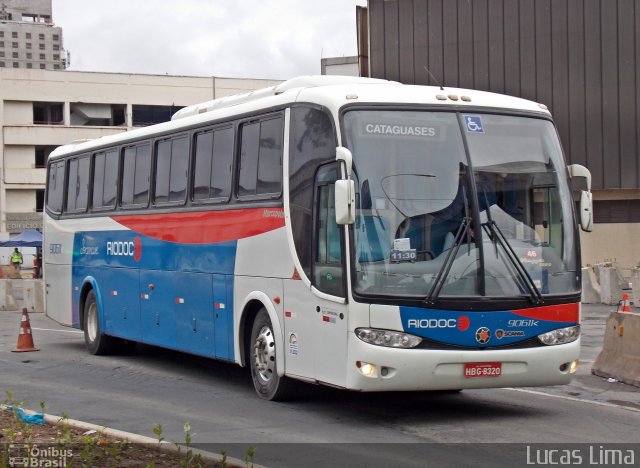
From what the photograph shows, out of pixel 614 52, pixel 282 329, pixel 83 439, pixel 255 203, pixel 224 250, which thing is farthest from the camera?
pixel 614 52

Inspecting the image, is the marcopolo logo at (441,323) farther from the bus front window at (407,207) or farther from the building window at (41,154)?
the building window at (41,154)

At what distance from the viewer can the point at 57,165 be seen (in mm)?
20812

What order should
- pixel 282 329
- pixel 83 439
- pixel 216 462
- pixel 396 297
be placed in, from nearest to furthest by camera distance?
pixel 216 462 < pixel 83 439 < pixel 396 297 < pixel 282 329

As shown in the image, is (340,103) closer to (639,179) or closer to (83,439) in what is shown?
(83,439)

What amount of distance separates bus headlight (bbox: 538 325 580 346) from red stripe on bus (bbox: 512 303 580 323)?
0.32 ft

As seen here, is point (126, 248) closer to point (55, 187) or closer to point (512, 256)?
point (55, 187)

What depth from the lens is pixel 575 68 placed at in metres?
40.4

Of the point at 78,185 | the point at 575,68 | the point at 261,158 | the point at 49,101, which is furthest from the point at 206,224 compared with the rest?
the point at 49,101

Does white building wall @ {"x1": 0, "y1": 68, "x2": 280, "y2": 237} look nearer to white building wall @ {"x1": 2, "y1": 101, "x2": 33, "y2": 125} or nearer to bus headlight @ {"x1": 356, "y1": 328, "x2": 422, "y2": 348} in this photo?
white building wall @ {"x1": 2, "y1": 101, "x2": 33, "y2": 125}

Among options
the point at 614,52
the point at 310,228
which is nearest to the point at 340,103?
the point at 310,228

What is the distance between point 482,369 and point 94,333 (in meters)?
9.63

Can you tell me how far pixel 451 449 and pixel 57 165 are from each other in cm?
1352

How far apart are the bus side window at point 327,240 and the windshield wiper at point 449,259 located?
2.88 ft

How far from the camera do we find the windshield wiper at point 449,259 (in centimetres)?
1028
